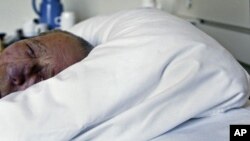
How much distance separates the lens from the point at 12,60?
841 millimetres

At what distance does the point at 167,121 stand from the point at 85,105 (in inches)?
6.4

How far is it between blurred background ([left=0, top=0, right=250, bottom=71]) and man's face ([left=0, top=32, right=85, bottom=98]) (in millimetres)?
937

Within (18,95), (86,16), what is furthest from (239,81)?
(86,16)

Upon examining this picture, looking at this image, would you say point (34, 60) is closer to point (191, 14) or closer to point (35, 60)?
point (35, 60)

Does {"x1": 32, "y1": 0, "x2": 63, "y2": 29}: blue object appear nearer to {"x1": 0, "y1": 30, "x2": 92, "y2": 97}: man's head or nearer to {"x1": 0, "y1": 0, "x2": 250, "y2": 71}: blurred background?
{"x1": 0, "y1": 0, "x2": 250, "y2": 71}: blurred background

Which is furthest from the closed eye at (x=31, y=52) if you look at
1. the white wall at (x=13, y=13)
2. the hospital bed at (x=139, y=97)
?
the white wall at (x=13, y=13)

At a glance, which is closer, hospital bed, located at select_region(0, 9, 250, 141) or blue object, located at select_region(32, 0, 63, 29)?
hospital bed, located at select_region(0, 9, 250, 141)

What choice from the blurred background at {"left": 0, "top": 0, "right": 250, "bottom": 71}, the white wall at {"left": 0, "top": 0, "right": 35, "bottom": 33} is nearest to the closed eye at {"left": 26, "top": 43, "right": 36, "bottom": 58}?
the blurred background at {"left": 0, "top": 0, "right": 250, "bottom": 71}

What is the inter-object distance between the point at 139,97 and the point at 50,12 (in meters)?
1.51

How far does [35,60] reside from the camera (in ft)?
2.73

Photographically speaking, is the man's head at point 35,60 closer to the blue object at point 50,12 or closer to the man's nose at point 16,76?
the man's nose at point 16,76

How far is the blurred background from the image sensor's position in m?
1.53

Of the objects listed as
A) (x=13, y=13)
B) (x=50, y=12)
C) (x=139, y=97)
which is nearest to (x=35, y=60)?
(x=139, y=97)

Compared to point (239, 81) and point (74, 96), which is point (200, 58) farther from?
point (74, 96)
